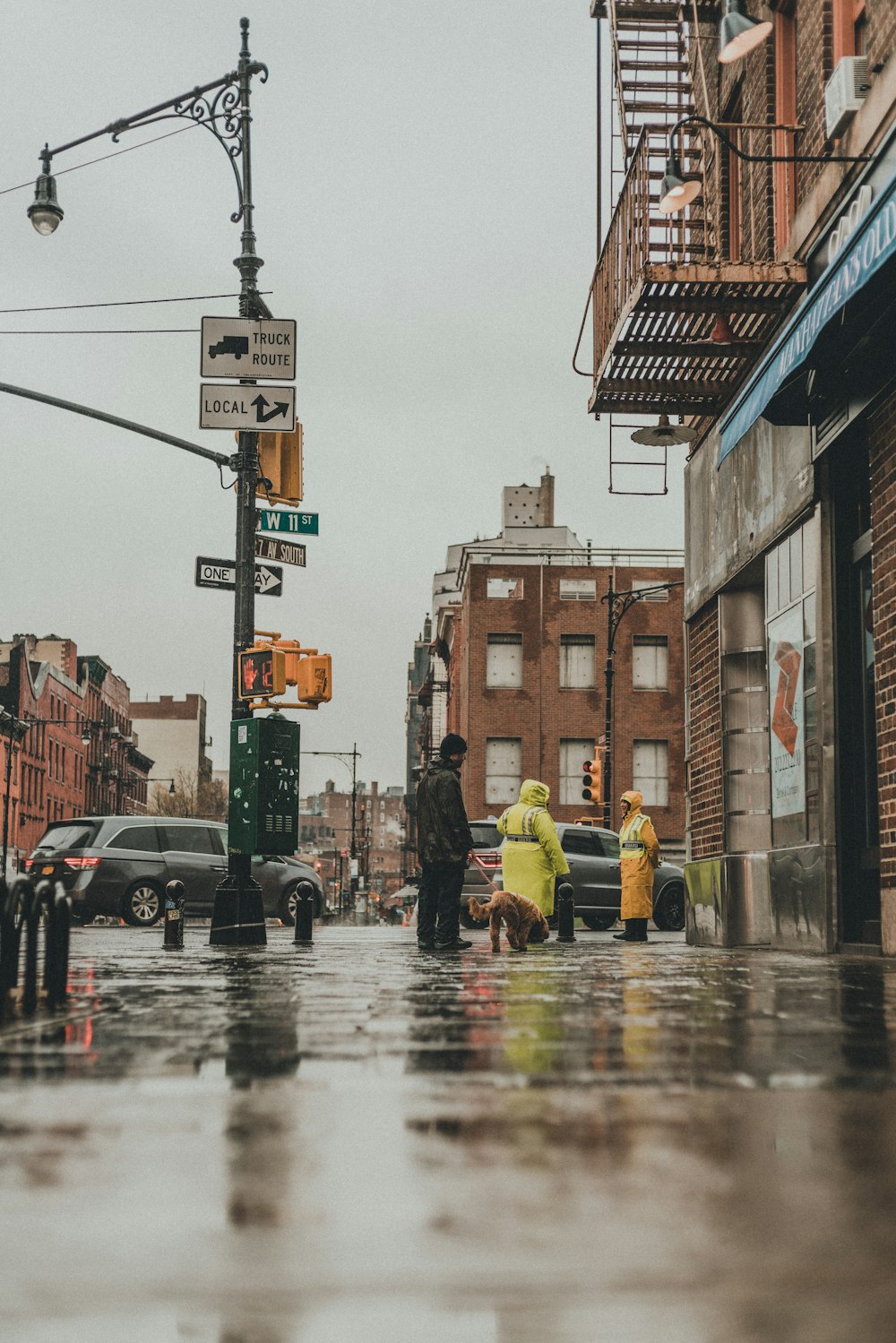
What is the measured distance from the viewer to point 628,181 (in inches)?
540

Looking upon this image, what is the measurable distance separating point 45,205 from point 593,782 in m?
18.2

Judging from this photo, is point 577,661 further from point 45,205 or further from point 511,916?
point 511,916

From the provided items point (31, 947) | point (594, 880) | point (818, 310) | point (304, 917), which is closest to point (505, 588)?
point (594, 880)

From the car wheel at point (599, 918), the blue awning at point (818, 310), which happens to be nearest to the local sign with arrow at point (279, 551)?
the blue awning at point (818, 310)

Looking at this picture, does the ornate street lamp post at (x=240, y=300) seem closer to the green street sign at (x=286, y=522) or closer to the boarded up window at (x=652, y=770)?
the green street sign at (x=286, y=522)

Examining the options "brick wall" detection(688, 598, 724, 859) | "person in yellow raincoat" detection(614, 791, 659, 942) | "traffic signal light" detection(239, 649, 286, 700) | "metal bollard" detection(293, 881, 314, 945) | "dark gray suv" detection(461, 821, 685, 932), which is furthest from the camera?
"dark gray suv" detection(461, 821, 685, 932)

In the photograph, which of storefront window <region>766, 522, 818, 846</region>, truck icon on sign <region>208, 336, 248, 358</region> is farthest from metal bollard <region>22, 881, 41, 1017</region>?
truck icon on sign <region>208, 336, 248, 358</region>

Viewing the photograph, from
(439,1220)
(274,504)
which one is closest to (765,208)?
(274,504)

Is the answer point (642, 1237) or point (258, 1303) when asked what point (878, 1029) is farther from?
point (258, 1303)

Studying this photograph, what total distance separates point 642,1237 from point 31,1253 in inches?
39.5

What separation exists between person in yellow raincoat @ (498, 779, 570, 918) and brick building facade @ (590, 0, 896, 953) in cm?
180

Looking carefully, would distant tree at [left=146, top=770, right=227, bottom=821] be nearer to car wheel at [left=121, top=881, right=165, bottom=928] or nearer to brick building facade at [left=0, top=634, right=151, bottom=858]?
brick building facade at [left=0, top=634, right=151, bottom=858]

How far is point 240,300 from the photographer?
16.6 m

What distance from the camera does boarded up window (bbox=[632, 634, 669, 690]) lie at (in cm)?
5909
